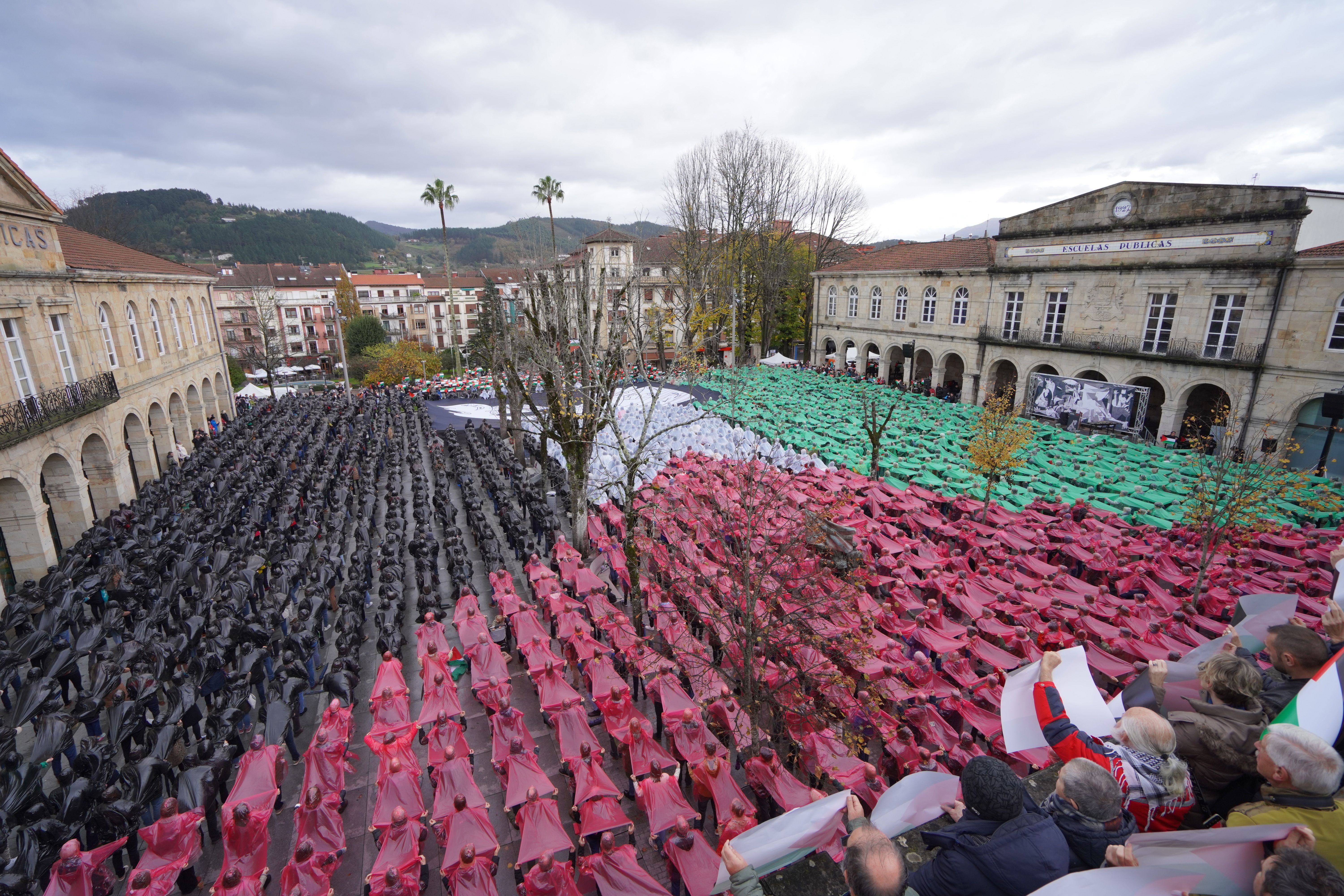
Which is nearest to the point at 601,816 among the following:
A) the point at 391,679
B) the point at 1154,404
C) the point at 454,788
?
the point at 454,788

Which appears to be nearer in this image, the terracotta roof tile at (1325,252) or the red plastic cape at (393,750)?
the red plastic cape at (393,750)

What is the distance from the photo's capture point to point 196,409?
94.7ft

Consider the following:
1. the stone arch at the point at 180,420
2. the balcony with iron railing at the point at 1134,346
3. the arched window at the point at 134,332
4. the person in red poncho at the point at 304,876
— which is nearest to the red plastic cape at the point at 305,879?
the person in red poncho at the point at 304,876

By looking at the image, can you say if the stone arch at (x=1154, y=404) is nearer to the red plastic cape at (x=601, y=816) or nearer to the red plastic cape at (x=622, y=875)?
the red plastic cape at (x=601, y=816)

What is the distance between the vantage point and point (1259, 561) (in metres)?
13.6

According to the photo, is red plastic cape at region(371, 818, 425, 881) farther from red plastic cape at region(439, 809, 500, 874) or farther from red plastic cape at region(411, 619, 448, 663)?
red plastic cape at region(411, 619, 448, 663)

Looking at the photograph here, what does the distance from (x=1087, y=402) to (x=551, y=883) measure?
29110 mm

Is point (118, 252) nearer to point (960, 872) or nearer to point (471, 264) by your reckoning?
point (960, 872)

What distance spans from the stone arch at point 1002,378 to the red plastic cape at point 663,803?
29.0m

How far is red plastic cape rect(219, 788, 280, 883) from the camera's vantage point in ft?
22.0

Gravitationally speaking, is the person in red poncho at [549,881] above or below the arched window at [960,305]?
below

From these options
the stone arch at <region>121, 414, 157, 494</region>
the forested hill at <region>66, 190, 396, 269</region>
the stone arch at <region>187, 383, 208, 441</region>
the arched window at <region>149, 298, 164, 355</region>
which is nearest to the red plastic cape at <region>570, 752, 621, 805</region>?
the stone arch at <region>121, 414, 157, 494</region>

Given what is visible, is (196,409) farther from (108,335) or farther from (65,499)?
(65,499)

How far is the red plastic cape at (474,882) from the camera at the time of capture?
20.1ft
